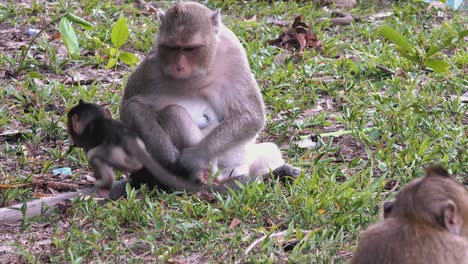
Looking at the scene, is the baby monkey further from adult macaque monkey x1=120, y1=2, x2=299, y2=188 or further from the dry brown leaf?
the dry brown leaf

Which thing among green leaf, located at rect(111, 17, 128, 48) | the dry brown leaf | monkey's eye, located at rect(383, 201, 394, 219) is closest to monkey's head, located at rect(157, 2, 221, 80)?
green leaf, located at rect(111, 17, 128, 48)

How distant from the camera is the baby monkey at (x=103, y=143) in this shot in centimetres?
572

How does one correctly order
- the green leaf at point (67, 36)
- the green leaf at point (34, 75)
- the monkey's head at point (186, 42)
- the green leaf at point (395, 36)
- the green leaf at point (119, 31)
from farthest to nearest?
the green leaf at point (34, 75) < the green leaf at point (119, 31) < the green leaf at point (67, 36) < the green leaf at point (395, 36) < the monkey's head at point (186, 42)

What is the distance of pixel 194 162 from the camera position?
5.95 meters

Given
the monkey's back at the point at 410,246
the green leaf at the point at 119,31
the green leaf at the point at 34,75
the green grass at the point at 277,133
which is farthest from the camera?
the green leaf at the point at 34,75

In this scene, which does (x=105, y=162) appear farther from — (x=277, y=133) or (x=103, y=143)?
(x=277, y=133)

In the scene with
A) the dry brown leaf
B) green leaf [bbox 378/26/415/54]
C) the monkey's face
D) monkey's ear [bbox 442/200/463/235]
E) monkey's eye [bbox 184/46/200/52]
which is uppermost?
monkey's ear [bbox 442/200/463/235]

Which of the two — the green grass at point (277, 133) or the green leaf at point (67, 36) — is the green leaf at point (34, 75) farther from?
the green leaf at point (67, 36)

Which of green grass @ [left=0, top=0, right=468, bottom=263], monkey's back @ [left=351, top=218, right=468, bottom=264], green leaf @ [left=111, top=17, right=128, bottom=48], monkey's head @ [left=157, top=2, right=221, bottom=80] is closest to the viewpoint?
monkey's back @ [left=351, top=218, right=468, bottom=264]

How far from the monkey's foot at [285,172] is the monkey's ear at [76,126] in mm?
1316

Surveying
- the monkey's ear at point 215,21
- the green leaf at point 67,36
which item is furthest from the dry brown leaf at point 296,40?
the monkey's ear at point 215,21

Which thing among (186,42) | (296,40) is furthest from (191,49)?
(296,40)

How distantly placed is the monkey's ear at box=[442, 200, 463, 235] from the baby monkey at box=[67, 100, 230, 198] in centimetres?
242

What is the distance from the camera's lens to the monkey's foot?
605 centimetres
